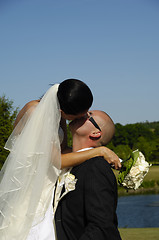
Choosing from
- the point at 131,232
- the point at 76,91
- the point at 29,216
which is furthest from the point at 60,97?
the point at 131,232

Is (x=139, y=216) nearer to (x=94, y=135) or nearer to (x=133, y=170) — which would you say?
(x=133, y=170)

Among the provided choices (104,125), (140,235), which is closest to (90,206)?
(104,125)

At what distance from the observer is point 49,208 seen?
3303 millimetres

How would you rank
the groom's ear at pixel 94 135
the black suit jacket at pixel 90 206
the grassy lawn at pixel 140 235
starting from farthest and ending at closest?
the grassy lawn at pixel 140 235 → the groom's ear at pixel 94 135 → the black suit jacket at pixel 90 206

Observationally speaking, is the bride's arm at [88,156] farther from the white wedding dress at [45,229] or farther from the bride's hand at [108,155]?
the white wedding dress at [45,229]

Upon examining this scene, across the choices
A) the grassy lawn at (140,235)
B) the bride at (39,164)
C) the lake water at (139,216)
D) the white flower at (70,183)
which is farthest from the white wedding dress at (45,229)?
the lake water at (139,216)

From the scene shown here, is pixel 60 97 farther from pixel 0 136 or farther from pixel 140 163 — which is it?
pixel 0 136

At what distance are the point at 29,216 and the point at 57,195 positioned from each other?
315 mm

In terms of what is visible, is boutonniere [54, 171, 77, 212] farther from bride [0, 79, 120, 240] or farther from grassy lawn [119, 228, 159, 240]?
grassy lawn [119, 228, 159, 240]

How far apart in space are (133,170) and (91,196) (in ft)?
2.85

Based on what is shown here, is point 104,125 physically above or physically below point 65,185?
above

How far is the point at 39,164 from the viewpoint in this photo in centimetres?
330

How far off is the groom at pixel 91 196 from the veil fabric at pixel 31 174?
8.1 inches

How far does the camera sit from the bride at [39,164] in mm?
3191
